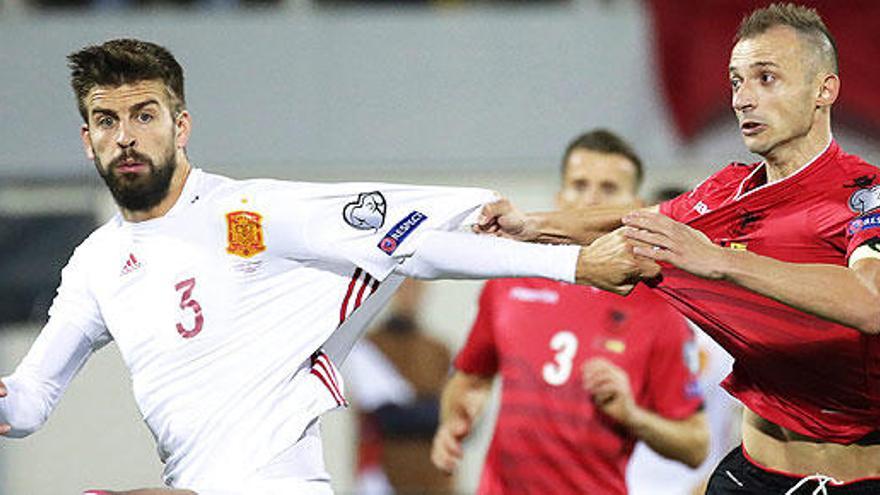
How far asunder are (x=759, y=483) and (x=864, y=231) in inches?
37.3

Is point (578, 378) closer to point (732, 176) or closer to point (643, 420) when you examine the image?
point (643, 420)

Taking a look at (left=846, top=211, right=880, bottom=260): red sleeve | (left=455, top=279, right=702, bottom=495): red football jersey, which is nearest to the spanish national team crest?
(left=846, top=211, right=880, bottom=260): red sleeve

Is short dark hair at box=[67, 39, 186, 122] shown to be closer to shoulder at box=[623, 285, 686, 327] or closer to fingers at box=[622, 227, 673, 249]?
fingers at box=[622, 227, 673, 249]

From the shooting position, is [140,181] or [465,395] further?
[465,395]

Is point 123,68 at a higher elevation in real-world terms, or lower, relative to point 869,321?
Answer: higher

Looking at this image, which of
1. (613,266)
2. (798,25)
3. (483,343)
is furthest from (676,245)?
(483,343)

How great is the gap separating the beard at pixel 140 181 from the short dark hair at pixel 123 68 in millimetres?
A: 187

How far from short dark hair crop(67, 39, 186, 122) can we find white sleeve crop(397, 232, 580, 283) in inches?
36.9

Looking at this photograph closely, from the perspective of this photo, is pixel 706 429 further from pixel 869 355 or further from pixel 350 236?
pixel 350 236

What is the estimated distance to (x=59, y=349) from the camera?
5070 mm

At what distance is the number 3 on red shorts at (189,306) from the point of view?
484 cm

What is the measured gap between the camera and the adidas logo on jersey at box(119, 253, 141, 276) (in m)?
4.98

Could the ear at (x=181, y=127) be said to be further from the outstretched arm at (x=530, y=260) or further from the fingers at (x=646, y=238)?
the fingers at (x=646, y=238)

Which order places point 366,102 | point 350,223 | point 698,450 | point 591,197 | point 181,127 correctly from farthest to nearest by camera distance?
point 366,102 < point 591,197 < point 698,450 < point 181,127 < point 350,223
